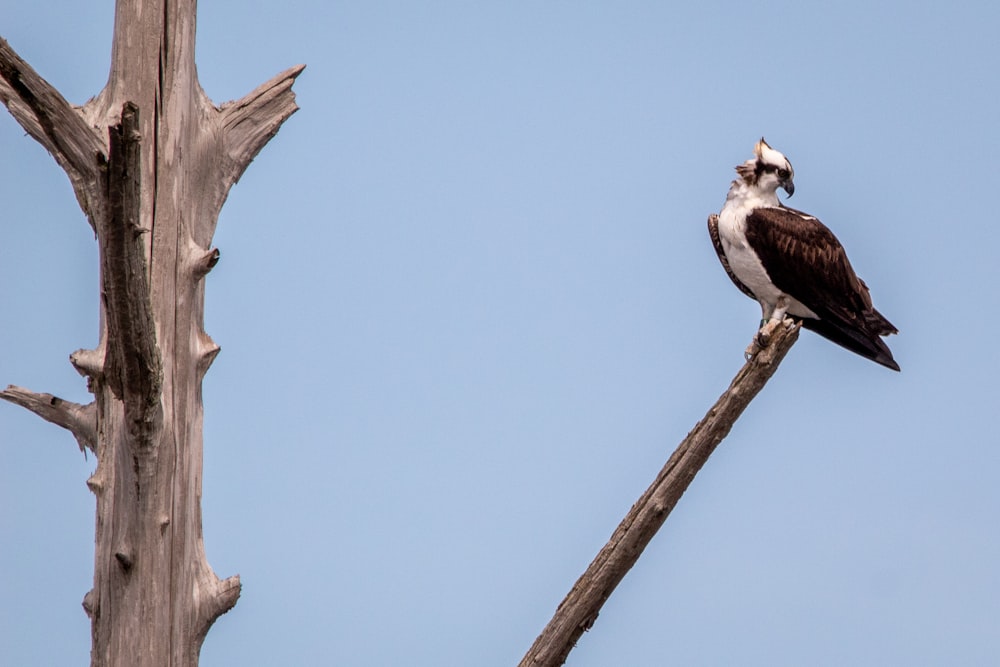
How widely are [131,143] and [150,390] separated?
1503 millimetres

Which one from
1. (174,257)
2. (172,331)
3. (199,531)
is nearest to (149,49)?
(174,257)

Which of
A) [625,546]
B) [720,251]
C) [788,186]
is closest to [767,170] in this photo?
[788,186]

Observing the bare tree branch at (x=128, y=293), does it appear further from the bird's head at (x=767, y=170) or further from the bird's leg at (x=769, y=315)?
the bird's head at (x=767, y=170)

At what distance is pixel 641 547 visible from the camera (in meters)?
6.38

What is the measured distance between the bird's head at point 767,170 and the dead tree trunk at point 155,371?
4363 mm

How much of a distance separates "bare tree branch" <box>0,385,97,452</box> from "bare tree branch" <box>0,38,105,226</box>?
1035mm

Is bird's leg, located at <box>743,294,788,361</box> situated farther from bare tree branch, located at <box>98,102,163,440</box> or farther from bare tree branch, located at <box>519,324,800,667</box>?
bare tree branch, located at <box>98,102,163,440</box>

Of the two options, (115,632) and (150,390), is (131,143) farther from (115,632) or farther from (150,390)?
(115,632)

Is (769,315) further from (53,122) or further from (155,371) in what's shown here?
(53,122)

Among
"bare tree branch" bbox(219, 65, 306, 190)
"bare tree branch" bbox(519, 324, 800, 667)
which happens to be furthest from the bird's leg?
"bare tree branch" bbox(219, 65, 306, 190)

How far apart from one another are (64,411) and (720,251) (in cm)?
527

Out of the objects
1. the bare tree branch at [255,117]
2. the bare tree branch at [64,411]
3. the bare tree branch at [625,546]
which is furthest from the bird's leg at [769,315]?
the bare tree branch at [64,411]

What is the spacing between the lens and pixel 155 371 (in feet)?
19.1

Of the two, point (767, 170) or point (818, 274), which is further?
point (767, 170)
